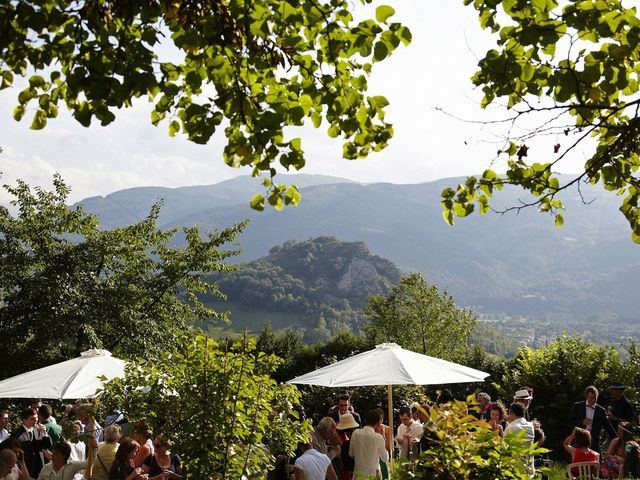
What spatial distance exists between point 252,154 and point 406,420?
7.23 metres

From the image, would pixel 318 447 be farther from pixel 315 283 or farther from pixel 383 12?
pixel 315 283

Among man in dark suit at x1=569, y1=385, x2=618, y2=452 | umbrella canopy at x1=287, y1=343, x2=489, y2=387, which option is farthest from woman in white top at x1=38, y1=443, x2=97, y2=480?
man in dark suit at x1=569, y1=385, x2=618, y2=452

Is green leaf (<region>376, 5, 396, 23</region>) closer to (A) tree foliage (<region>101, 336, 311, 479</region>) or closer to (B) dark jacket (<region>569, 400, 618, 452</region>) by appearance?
(A) tree foliage (<region>101, 336, 311, 479</region>)

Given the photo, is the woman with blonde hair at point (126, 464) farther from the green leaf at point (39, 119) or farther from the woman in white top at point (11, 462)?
the green leaf at point (39, 119)

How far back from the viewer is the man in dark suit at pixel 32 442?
355 inches

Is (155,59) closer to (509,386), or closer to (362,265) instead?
(509,386)

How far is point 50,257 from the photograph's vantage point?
65.4 ft

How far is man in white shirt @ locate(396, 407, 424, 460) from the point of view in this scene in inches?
357

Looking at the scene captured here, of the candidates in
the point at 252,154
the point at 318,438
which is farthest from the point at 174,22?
the point at 318,438

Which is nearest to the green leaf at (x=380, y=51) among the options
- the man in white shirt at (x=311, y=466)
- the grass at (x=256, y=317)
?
the man in white shirt at (x=311, y=466)

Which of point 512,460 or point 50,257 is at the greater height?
point 50,257

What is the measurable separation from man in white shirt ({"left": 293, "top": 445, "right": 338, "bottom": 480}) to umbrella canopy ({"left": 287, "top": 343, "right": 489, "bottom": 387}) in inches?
97.1

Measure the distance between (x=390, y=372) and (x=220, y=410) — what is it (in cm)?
520

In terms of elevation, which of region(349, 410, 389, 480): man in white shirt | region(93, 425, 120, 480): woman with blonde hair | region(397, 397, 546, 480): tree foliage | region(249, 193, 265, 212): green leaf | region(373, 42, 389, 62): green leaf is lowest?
region(349, 410, 389, 480): man in white shirt
